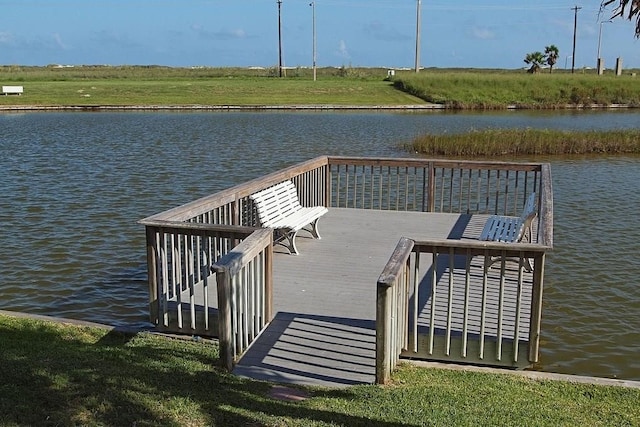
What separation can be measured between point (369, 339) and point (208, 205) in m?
2.49

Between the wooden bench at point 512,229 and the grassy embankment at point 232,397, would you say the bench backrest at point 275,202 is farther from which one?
the grassy embankment at point 232,397

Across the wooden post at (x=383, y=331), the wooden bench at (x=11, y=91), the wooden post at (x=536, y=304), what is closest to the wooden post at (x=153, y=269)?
the wooden post at (x=383, y=331)

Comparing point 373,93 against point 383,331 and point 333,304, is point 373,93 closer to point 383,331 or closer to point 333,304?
point 333,304

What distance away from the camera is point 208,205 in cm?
793

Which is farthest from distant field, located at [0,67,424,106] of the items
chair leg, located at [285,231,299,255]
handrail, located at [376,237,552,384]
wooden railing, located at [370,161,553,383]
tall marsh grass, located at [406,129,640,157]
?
handrail, located at [376,237,552,384]

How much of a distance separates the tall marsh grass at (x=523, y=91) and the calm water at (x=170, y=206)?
2144cm

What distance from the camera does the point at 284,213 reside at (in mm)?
10133

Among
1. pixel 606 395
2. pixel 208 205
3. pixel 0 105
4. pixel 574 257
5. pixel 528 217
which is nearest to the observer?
pixel 606 395

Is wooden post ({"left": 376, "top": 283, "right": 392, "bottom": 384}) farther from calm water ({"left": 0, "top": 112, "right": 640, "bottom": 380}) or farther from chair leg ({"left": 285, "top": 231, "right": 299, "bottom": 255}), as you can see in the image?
chair leg ({"left": 285, "top": 231, "right": 299, "bottom": 255})

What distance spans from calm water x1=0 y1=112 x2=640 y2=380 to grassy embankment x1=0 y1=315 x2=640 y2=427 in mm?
2299

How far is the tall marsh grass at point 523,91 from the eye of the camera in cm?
5769

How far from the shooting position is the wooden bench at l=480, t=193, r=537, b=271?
869 centimetres

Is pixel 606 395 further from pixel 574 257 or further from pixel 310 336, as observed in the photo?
pixel 574 257

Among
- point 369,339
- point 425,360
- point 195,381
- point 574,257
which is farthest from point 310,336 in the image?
point 574,257
